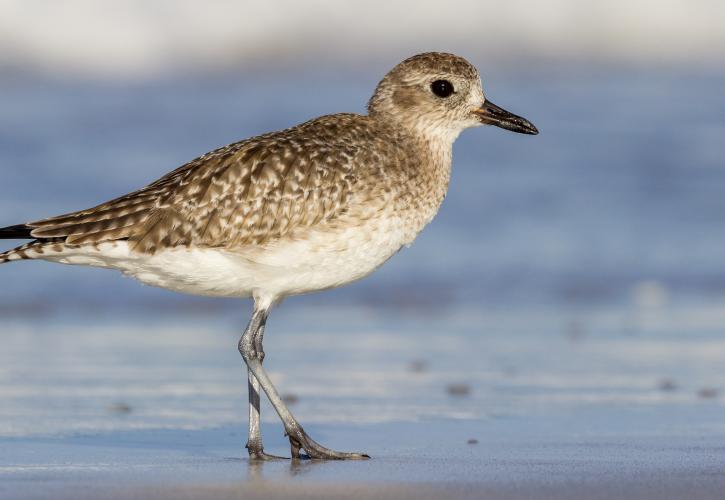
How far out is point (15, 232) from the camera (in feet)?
25.0

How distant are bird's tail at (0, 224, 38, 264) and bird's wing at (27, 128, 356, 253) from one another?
45 mm

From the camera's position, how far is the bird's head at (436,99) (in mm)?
8672

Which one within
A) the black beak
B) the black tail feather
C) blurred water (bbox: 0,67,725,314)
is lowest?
the black tail feather

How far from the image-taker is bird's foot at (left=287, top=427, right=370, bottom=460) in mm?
7590

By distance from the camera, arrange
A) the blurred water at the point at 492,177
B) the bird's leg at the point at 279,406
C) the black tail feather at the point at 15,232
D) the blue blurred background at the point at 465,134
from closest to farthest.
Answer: the black tail feather at the point at 15,232, the bird's leg at the point at 279,406, the blurred water at the point at 492,177, the blue blurred background at the point at 465,134

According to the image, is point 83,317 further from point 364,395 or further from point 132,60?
point 132,60

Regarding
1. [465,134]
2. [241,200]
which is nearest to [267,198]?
[241,200]

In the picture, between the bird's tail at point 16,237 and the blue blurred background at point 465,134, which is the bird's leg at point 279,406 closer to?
the bird's tail at point 16,237

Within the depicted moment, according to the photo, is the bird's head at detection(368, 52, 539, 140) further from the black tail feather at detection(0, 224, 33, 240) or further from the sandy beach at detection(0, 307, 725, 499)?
the black tail feather at detection(0, 224, 33, 240)

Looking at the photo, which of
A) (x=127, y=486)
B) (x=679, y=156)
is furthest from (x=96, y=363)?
(x=679, y=156)

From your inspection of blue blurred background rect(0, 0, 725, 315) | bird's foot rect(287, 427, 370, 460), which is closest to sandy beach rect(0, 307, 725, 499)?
bird's foot rect(287, 427, 370, 460)

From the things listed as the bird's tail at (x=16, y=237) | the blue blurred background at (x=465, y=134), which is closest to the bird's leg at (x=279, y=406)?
the bird's tail at (x=16, y=237)

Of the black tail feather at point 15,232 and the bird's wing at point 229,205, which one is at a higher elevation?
the bird's wing at point 229,205

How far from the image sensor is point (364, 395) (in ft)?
31.1
